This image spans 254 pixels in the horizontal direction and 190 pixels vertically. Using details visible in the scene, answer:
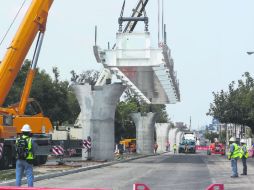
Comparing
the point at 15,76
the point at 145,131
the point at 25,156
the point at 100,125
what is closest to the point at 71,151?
the point at 100,125

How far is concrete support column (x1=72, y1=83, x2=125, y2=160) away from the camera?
1581 inches

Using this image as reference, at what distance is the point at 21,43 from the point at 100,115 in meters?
14.4

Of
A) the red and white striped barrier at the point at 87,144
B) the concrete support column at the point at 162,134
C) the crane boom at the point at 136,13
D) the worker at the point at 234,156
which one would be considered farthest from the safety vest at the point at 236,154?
the concrete support column at the point at 162,134

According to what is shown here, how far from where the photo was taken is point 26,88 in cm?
2944

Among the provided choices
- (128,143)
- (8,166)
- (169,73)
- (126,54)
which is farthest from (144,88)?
(128,143)

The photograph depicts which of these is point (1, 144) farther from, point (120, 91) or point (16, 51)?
point (120, 91)

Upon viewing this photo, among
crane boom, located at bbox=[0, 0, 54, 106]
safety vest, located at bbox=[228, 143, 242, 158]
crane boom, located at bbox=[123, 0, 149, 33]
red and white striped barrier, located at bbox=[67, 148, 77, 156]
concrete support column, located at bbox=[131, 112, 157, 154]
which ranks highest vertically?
crane boom, located at bbox=[123, 0, 149, 33]

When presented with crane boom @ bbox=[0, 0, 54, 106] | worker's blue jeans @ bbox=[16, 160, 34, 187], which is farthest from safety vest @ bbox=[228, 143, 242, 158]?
worker's blue jeans @ bbox=[16, 160, 34, 187]

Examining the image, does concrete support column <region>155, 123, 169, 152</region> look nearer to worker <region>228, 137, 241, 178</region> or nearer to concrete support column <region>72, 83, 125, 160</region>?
concrete support column <region>72, 83, 125, 160</region>

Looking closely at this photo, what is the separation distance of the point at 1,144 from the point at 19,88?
43.9 m

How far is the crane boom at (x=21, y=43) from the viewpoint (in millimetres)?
26469

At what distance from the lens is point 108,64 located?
40.6 m

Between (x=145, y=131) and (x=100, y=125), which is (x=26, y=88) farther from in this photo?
(x=145, y=131)

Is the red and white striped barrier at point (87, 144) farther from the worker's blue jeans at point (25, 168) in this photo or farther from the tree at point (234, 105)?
the tree at point (234, 105)
